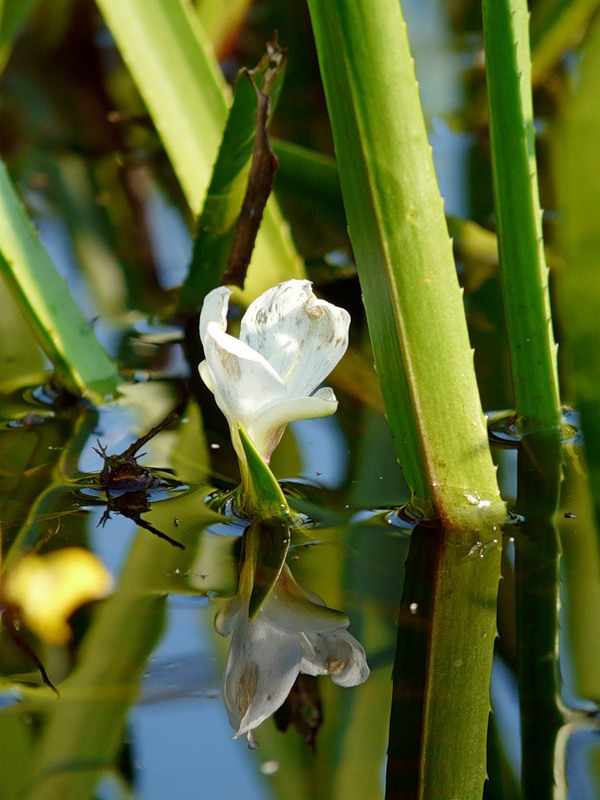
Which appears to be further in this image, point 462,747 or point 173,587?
point 173,587

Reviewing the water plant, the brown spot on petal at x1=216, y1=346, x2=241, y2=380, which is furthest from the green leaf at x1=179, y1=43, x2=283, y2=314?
the brown spot on petal at x1=216, y1=346, x2=241, y2=380

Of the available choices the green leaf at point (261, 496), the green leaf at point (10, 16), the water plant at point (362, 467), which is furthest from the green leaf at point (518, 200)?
the green leaf at point (10, 16)

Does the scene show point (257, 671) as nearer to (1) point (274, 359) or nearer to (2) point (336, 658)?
(2) point (336, 658)

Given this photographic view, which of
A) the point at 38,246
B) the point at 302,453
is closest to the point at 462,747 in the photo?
the point at 302,453

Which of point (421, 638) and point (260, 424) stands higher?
point (260, 424)

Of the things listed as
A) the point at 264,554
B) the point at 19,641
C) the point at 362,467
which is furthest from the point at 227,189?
the point at 19,641

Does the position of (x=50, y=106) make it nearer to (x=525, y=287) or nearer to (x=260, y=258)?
(x=260, y=258)
